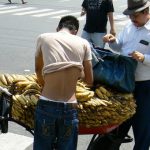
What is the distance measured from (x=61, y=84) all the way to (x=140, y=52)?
1.03 metres

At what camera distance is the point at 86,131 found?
4.25m

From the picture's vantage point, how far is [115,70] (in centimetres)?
447

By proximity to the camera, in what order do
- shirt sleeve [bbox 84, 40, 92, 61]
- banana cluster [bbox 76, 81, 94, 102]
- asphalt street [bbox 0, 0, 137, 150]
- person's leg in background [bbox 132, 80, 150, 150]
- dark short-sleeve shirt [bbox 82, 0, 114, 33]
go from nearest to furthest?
shirt sleeve [bbox 84, 40, 92, 61] < banana cluster [bbox 76, 81, 94, 102] < person's leg in background [bbox 132, 80, 150, 150] < asphalt street [bbox 0, 0, 137, 150] < dark short-sleeve shirt [bbox 82, 0, 114, 33]

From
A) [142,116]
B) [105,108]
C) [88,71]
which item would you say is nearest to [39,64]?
[88,71]

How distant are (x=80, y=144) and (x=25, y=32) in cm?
887

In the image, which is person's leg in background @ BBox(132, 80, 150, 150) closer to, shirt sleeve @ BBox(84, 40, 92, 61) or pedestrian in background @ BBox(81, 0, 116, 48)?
shirt sleeve @ BBox(84, 40, 92, 61)

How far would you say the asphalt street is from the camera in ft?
19.7

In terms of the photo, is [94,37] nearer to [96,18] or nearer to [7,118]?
[96,18]

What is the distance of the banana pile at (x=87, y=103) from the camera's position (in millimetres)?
4117

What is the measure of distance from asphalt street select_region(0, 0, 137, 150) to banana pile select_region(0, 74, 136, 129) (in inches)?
58.9

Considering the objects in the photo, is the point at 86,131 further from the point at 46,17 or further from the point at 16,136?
the point at 46,17

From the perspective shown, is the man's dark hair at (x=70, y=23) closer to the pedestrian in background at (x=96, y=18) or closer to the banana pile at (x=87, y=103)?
the banana pile at (x=87, y=103)

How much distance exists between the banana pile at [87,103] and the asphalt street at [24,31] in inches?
58.9

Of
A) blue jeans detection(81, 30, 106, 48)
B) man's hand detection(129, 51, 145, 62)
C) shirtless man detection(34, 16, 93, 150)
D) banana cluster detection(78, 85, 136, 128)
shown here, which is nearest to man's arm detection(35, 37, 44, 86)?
shirtless man detection(34, 16, 93, 150)
